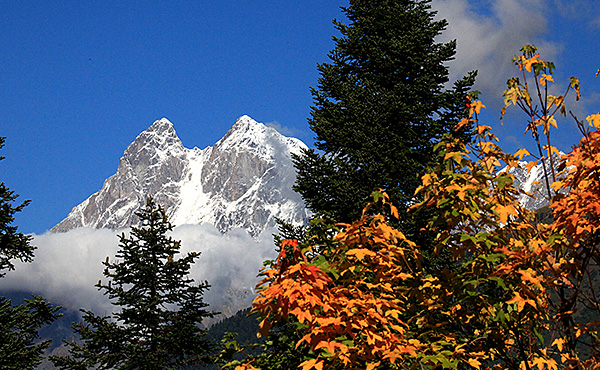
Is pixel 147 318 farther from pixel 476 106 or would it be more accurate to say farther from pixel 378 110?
pixel 476 106

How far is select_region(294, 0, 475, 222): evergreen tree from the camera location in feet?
46.6

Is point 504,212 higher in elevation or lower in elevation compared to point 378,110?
lower

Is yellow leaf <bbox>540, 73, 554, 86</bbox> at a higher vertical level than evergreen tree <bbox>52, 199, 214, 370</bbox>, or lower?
lower

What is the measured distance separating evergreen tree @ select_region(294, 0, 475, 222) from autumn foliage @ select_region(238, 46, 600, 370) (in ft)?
28.0

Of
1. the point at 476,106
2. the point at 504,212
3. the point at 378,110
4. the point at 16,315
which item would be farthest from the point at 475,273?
the point at 16,315

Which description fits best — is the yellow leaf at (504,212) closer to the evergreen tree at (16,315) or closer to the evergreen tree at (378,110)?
the evergreen tree at (378,110)

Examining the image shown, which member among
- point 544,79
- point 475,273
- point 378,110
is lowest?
point 475,273

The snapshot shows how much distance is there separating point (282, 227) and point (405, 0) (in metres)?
9.66

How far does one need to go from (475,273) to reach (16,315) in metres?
14.9

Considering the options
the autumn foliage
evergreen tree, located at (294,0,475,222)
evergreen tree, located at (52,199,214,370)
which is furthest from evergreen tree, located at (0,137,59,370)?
the autumn foliage

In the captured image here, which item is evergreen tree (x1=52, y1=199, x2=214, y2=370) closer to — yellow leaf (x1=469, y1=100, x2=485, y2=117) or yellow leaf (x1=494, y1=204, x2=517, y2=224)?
yellow leaf (x1=469, y1=100, x2=485, y2=117)

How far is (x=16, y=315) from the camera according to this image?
14.9 meters

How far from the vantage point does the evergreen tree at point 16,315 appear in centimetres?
1412

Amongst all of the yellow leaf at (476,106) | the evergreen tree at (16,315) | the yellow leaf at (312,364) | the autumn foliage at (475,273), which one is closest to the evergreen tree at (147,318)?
the evergreen tree at (16,315)
